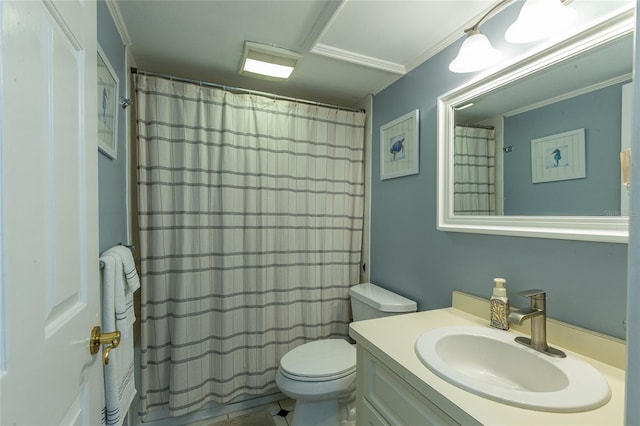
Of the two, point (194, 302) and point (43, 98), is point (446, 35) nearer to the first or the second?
point (43, 98)

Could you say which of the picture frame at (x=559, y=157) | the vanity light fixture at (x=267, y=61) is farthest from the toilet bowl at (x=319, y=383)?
the vanity light fixture at (x=267, y=61)

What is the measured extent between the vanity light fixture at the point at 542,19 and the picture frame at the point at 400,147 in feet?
2.09

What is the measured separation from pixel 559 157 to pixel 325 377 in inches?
53.2

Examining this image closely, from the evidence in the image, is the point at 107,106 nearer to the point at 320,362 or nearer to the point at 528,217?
the point at 320,362

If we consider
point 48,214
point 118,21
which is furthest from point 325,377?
A: point 118,21

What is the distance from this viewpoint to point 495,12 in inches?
45.1

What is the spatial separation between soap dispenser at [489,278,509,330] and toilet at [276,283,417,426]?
504 millimetres

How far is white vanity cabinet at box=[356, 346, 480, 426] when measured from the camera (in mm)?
690

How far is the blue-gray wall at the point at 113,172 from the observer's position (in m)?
1.08

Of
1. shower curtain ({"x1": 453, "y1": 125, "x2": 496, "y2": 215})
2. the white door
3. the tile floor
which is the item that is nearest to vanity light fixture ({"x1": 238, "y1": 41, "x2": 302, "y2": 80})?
the white door

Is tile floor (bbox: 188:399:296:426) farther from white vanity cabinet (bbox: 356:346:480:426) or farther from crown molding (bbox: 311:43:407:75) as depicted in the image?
crown molding (bbox: 311:43:407:75)

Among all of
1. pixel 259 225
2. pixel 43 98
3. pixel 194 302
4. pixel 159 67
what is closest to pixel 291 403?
pixel 194 302

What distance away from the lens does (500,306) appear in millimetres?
1054

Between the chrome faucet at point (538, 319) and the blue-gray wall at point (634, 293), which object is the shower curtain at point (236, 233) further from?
the blue-gray wall at point (634, 293)
